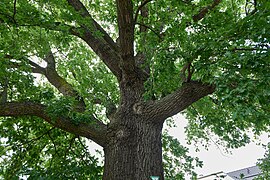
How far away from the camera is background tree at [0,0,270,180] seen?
97.7 inches

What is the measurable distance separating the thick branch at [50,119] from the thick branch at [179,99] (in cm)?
82

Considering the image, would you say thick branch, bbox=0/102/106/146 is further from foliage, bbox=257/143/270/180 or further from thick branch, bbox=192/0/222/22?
foliage, bbox=257/143/270/180

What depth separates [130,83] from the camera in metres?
4.29

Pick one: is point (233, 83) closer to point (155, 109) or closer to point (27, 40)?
point (155, 109)

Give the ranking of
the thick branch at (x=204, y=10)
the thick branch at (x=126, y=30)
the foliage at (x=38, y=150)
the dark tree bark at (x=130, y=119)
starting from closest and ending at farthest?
the thick branch at (x=126, y=30) < the dark tree bark at (x=130, y=119) < the foliage at (x=38, y=150) < the thick branch at (x=204, y=10)

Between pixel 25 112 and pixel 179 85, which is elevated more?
pixel 179 85

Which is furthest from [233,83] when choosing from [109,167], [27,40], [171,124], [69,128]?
[171,124]

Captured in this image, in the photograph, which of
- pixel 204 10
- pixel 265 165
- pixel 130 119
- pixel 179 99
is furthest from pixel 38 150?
pixel 265 165

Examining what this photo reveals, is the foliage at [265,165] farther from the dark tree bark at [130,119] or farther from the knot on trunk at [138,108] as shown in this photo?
the knot on trunk at [138,108]

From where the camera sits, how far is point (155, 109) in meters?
3.82

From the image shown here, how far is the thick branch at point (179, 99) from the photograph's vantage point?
356cm

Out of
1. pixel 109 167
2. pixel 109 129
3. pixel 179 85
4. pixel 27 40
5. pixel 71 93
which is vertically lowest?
pixel 109 167

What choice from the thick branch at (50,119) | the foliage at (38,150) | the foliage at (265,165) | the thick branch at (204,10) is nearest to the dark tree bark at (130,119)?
the thick branch at (50,119)

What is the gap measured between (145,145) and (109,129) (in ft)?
2.05
